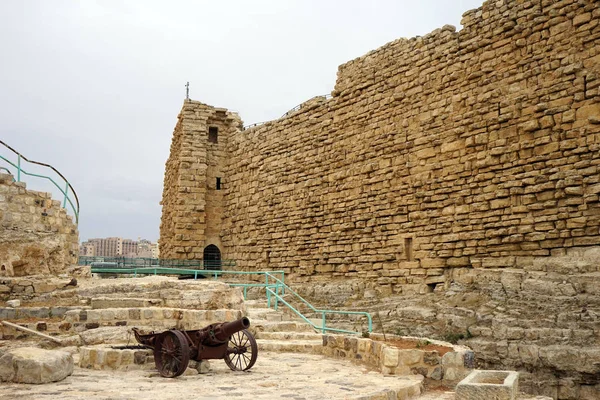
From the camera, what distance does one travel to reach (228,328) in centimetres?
695

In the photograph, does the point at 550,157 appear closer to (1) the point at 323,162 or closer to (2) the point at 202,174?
(1) the point at 323,162

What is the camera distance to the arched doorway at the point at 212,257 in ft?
65.6

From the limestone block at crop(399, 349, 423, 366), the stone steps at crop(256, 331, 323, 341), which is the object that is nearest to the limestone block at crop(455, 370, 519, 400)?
the limestone block at crop(399, 349, 423, 366)

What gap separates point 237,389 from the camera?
5984 mm

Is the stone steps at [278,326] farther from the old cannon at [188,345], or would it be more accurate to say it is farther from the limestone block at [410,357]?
the limestone block at [410,357]

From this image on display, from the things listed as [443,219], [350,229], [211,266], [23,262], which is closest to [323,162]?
[350,229]

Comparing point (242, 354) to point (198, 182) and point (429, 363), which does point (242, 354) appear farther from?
point (198, 182)

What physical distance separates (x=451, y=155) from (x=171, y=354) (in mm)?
7614

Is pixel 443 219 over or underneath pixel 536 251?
over

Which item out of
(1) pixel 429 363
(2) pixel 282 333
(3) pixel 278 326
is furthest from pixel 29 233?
(1) pixel 429 363

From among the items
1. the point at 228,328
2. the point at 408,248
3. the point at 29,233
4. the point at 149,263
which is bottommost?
the point at 228,328

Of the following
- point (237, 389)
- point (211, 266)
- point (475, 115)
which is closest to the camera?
point (237, 389)

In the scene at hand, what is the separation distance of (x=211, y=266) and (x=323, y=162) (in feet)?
20.0

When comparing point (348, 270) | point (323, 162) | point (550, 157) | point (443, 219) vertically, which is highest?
point (323, 162)
